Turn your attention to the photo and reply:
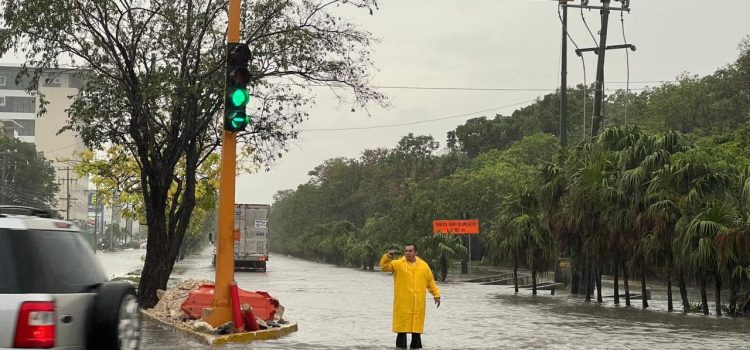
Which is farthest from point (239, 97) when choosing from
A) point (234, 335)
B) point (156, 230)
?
point (156, 230)

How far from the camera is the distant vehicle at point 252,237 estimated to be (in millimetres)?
61312

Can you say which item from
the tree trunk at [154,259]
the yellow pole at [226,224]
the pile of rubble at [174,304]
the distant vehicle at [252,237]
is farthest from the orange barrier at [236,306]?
the distant vehicle at [252,237]

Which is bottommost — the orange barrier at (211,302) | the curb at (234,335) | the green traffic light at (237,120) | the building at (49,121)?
the curb at (234,335)

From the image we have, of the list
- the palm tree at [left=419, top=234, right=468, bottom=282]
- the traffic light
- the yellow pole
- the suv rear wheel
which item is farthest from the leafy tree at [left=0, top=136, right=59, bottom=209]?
the suv rear wheel

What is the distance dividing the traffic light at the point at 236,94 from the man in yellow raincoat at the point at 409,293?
306cm

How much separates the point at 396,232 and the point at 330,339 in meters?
44.1

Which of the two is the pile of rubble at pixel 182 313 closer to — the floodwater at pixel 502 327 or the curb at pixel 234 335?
the curb at pixel 234 335

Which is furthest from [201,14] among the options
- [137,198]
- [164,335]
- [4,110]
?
[4,110]

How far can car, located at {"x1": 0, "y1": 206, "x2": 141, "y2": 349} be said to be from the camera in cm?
711

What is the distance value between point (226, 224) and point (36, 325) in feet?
28.3

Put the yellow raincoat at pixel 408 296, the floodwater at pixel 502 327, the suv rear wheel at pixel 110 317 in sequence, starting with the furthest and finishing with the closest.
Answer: the floodwater at pixel 502 327
the yellow raincoat at pixel 408 296
the suv rear wheel at pixel 110 317

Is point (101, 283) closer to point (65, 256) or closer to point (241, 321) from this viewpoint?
point (65, 256)

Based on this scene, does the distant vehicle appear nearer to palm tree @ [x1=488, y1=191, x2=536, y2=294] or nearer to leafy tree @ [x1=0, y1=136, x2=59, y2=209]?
palm tree @ [x1=488, y1=191, x2=536, y2=294]

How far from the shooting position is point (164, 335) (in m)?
16.8
